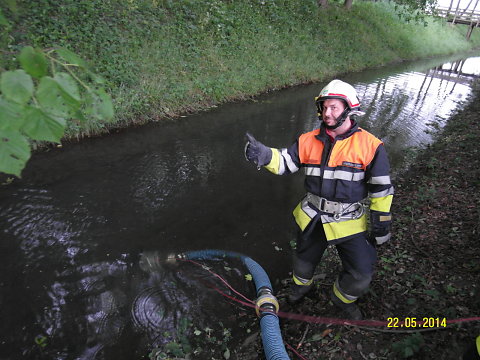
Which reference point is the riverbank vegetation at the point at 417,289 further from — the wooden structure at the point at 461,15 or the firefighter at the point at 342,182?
the wooden structure at the point at 461,15

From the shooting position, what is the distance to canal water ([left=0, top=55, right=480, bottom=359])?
3463mm

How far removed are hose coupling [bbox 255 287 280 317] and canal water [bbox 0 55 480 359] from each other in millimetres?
448

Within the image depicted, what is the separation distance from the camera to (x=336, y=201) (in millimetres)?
2947

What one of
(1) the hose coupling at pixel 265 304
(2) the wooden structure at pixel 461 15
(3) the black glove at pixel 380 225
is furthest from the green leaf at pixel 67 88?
(2) the wooden structure at pixel 461 15

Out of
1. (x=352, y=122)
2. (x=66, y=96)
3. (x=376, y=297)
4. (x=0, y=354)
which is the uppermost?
(x=66, y=96)

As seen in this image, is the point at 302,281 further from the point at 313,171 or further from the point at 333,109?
the point at 333,109

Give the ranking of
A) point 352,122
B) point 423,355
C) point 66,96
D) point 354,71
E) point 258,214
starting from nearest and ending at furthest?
point 66,96 → point 423,355 → point 352,122 → point 258,214 → point 354,71

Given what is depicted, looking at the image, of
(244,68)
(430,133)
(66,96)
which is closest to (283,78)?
(244,68)

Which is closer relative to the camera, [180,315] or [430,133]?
[180,315]

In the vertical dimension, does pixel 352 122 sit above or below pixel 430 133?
above

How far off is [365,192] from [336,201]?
30 centimetres

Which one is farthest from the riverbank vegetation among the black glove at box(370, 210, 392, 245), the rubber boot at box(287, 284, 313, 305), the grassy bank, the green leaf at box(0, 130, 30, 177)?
Result: the grassy bank

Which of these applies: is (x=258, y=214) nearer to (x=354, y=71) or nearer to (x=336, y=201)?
(x=336, y=201)

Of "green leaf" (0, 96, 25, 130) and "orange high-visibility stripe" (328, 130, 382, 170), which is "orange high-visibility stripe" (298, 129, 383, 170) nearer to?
"orange high-visibility stripe" (328, 130, 382, 170)
